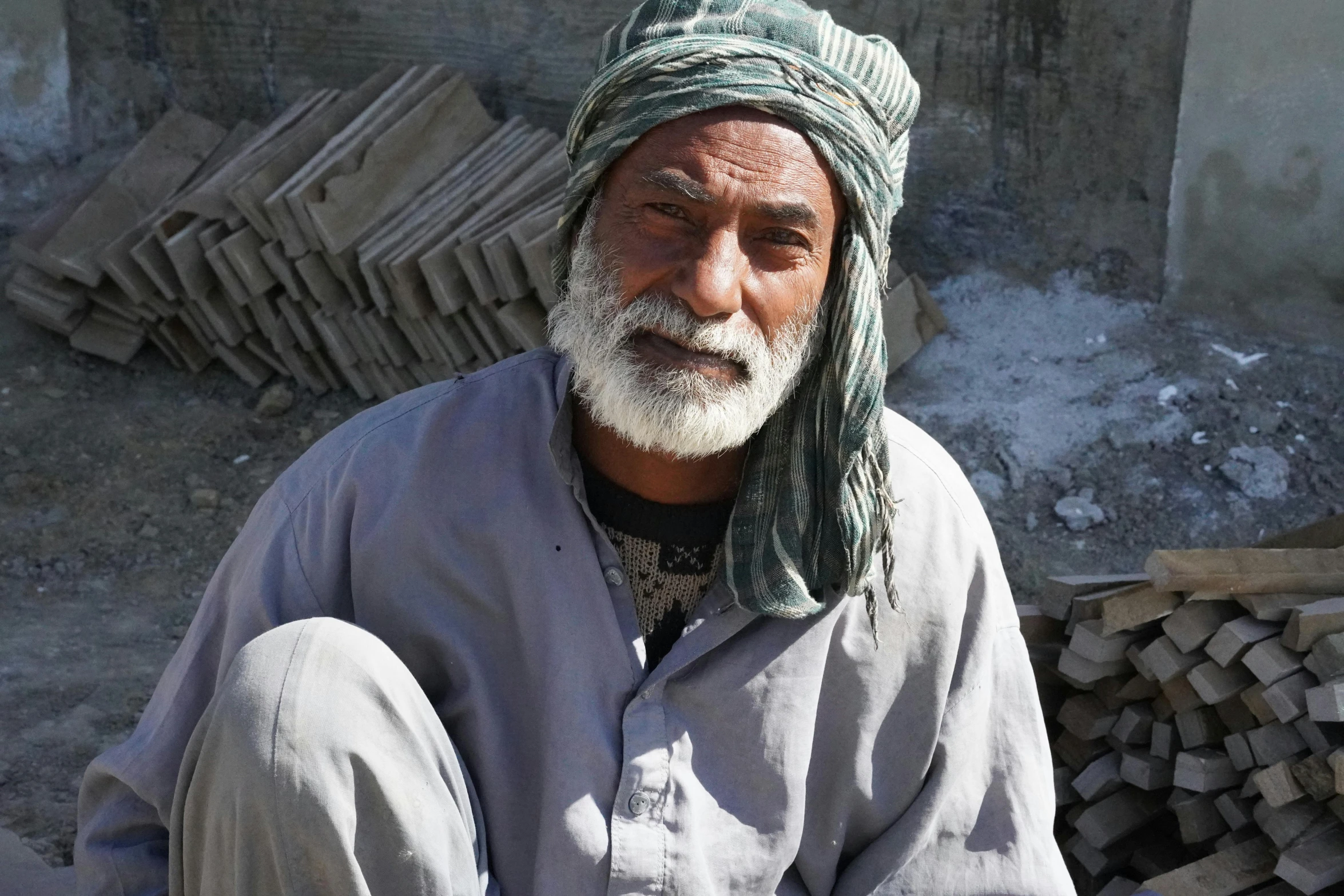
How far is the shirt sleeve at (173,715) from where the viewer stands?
6.70 ft

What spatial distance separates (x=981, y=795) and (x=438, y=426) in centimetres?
105

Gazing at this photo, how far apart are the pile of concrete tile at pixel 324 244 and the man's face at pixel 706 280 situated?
99.1 inches

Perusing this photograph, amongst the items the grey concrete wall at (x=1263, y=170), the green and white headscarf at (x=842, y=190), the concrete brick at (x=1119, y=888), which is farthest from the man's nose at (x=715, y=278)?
the grey concrete wall at (x=1263, y=170)

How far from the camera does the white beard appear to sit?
2.19 m

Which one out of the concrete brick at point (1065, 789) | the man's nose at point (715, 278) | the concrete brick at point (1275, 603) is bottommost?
the concrete brick at point (1065, 789)

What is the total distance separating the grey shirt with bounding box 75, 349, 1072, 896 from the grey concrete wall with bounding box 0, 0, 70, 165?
4715 millimetres

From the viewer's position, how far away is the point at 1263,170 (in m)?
5.02

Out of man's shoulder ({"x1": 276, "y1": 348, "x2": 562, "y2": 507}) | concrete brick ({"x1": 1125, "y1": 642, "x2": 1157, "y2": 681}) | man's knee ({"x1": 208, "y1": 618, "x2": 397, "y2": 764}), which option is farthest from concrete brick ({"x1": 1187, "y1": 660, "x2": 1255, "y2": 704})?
man's knee ({"x1": 208, "y1": 618, "x2": 397, "y2": 764})

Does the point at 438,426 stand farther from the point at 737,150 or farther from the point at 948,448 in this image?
the point at 948,448

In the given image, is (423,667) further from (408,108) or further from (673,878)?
(408,108)

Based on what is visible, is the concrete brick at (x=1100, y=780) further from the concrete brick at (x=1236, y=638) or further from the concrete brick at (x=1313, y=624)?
the concrete brick at (x=1313, y=624)

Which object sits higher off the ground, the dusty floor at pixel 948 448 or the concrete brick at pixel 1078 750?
the concrete brick at pixel 1078 750

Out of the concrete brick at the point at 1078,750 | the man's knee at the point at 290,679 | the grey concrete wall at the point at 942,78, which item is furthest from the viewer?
the grey concrete wall at the point at 942,78

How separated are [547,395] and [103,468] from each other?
361 cm
